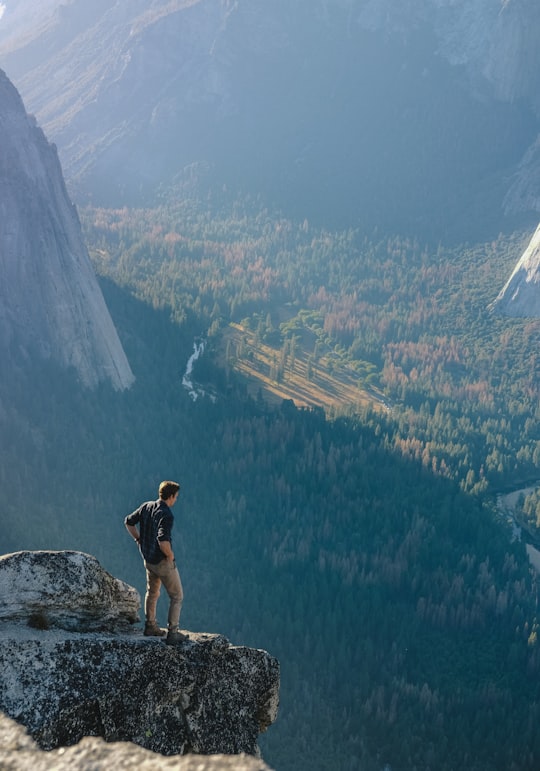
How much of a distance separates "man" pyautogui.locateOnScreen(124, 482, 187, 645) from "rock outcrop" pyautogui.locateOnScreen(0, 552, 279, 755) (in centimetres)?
50

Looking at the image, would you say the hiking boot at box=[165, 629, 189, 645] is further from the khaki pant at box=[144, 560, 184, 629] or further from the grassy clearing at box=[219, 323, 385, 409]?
the grassy clearing at box=[219, 323, 385, 409]

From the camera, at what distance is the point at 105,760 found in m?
16.0

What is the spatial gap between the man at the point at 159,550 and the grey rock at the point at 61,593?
2.88 ft

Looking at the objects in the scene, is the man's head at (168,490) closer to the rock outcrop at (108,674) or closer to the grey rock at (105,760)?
the rock outcrop at (108,674)

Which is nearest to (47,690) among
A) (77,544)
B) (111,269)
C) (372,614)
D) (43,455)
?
(77,544)

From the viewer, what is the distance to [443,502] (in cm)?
12888

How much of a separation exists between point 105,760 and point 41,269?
4145 inches

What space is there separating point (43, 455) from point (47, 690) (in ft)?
289

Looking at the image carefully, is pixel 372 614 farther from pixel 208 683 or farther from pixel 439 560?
pixel 208 683

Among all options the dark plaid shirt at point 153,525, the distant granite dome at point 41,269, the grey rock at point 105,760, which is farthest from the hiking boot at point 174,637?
the distant granite dome at point 41,269

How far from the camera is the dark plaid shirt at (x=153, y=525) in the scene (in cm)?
2534

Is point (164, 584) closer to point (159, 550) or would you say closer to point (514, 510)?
point (159, 550)

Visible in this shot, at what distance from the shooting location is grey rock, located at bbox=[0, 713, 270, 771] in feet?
49.9

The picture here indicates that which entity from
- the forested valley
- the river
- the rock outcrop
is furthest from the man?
the river
